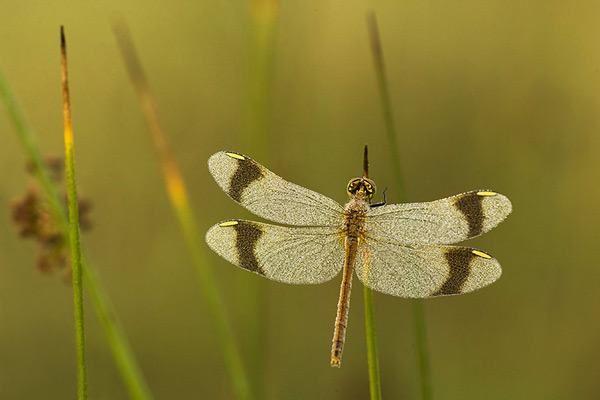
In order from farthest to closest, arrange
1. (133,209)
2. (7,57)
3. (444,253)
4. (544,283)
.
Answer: (7,57), (133,209), (544,283), (444,253)

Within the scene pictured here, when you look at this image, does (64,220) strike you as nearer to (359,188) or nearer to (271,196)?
(271,196)

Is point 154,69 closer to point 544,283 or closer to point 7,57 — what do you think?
point 7,57

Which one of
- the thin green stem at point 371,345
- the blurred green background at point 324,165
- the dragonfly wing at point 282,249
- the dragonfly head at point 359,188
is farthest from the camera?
the blurred green background at point 324,165

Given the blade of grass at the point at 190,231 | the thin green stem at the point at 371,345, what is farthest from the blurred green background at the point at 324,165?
the thin green stem at the point at 371,345

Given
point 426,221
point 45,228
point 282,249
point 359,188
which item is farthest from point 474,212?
point 45,228

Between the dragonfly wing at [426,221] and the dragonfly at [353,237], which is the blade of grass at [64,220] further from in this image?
the dragonfly wing at [426,221]

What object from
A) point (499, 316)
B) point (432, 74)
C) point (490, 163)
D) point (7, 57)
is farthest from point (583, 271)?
point (7, 57)
